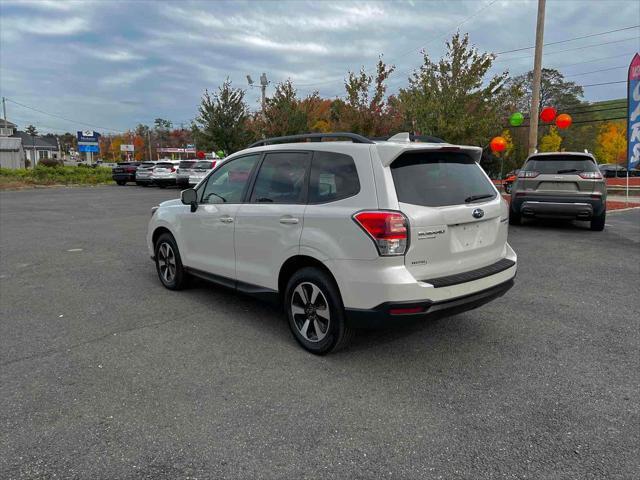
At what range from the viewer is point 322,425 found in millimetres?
2838

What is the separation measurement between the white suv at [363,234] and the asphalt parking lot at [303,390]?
493mm

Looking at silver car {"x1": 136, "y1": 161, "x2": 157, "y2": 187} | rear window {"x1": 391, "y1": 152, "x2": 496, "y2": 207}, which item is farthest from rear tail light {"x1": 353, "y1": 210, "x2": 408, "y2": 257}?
silver car {"x1": 136, "y1": 161, "x2": 157, "y2": 187}

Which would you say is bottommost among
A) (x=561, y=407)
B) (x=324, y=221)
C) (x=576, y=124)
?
(x=561, y=407)

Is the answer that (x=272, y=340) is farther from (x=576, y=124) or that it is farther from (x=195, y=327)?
(x=576, y=124)

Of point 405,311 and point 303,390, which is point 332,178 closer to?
point 405,311

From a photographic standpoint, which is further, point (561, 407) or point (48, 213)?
point (48, 213)

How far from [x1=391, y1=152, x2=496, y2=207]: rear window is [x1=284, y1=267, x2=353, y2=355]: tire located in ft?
2.96

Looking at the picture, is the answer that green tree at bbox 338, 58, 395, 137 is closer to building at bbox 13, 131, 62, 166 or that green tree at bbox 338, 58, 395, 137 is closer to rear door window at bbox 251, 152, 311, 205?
rear door window at bbox 251, 152, 311, 205

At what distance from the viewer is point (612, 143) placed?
188 ft

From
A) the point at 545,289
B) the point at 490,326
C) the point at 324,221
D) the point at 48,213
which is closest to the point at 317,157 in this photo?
the point at 324,221

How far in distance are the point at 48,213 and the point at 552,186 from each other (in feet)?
47.1

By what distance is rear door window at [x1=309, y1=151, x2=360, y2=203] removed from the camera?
11.7 feet

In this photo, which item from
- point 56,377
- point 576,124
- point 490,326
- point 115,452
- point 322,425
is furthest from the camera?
point 576,124

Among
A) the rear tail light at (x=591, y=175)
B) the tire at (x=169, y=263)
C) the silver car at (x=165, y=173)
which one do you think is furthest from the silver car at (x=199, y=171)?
the tire at (x=169, y=263)
